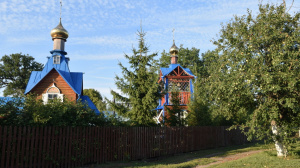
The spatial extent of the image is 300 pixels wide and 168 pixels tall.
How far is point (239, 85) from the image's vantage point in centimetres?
1058

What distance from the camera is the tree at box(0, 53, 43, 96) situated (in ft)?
157

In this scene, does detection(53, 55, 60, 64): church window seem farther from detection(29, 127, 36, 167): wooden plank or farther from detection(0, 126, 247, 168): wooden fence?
detection(29, 127, 36, 167): wooden plank

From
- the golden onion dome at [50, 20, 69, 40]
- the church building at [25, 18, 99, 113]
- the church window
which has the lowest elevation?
the church building at [25, 18, 99, 113]

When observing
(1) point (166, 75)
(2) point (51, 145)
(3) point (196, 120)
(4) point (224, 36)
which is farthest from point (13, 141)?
(1) point (166, 75)

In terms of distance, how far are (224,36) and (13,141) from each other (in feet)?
33.8

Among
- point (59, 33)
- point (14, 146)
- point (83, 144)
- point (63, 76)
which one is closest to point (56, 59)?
point (59, 33)

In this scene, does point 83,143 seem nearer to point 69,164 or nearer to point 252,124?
point 69,164

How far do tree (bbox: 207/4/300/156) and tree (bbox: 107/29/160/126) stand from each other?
351cm

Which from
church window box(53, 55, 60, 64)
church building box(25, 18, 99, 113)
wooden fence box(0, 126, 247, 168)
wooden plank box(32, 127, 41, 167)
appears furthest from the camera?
church window box(53, 55, 60, 64)

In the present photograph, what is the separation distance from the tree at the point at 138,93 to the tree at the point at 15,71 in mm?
39759

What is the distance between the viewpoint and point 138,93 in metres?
14.5

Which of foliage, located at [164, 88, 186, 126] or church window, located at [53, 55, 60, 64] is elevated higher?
church window, located at [53, 55, 60, 64]

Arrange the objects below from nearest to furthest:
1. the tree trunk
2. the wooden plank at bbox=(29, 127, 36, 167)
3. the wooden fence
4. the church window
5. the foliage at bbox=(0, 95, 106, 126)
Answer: the wooden fence
the wooden plank at bbox=(29, 127, 36, 167)
the foliage at bbox=(0, 95, 106, 126)
the tree trunk
the church window

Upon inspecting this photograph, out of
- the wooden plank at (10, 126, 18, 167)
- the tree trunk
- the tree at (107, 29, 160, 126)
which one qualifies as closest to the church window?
the tree at (107, 29, 160, 126)
